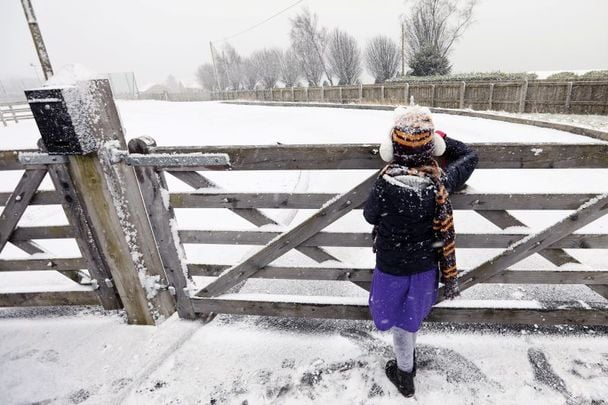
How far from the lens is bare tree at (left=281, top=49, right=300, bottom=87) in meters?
52.1

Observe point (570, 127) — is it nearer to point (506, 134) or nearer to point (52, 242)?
point (506, 134)

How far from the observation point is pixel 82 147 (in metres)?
2.12

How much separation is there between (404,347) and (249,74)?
219 feet

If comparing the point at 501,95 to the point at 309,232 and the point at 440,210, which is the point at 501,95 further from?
the point at 440,210

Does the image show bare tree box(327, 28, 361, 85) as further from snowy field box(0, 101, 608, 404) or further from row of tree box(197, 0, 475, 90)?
snowy field box(0, 101, 608, 404)

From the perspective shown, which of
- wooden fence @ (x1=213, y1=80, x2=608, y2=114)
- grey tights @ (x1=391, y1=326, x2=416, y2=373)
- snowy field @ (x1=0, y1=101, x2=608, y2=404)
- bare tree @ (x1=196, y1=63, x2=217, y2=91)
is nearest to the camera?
grey tights @ (x1=391, y1=326, x2=416, y2=373)

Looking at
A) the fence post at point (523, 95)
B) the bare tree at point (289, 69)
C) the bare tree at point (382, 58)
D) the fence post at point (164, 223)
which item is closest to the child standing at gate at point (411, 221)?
the fence post at point (164, 223)

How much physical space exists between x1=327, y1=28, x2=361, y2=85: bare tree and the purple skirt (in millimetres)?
44070

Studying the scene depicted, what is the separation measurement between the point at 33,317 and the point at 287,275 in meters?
2.50

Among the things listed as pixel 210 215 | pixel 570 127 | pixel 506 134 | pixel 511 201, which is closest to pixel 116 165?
pixel 511 201

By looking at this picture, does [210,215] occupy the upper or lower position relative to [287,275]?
lower

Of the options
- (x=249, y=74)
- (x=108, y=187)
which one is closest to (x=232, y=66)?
(x=249, y=74)

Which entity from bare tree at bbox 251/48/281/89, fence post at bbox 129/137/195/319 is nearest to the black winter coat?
fence post at bbox 129/137/195/319

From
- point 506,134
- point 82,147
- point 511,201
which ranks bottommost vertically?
point 506,134
